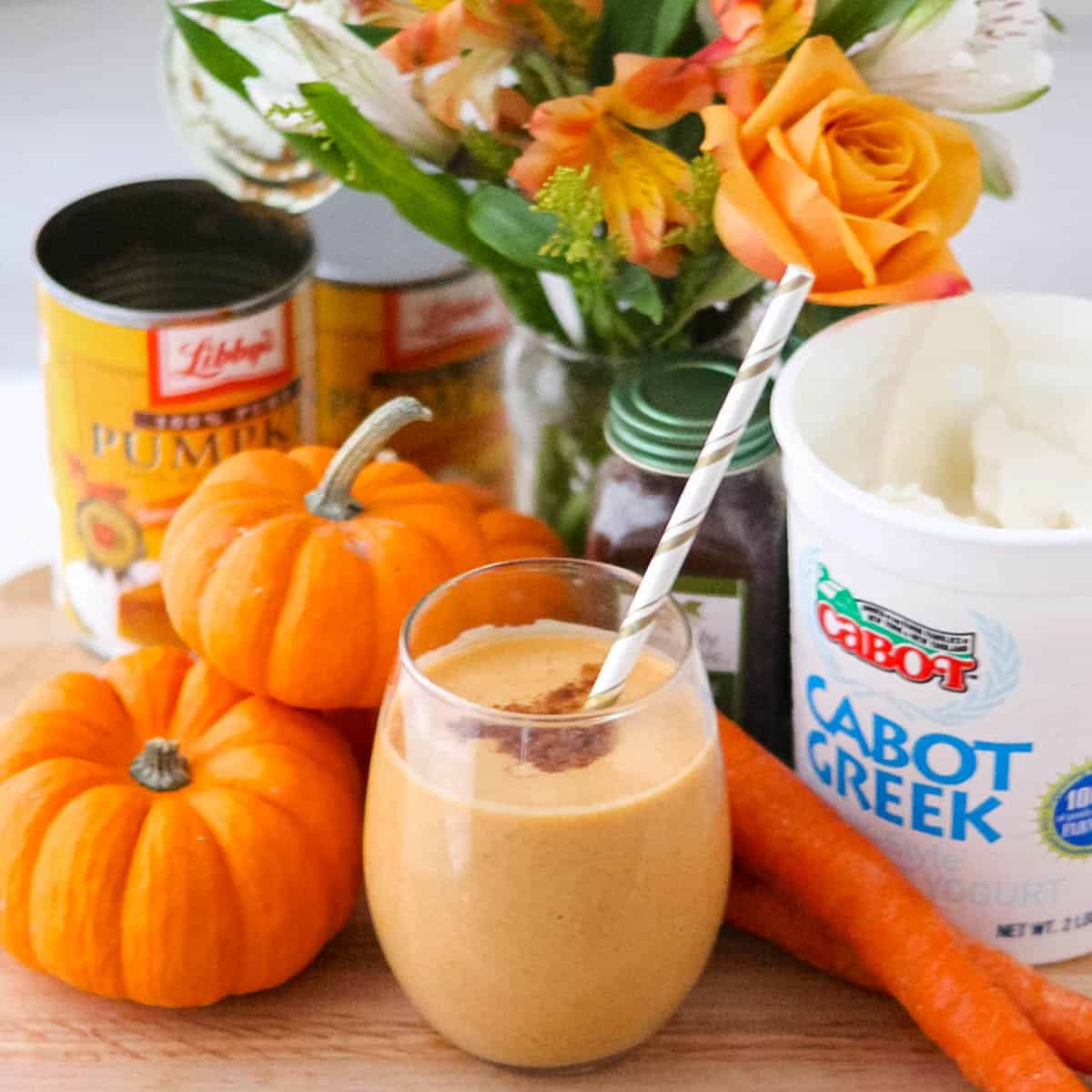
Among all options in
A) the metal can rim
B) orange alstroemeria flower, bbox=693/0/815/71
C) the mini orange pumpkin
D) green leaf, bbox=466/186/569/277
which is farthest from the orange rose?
the metal can rim

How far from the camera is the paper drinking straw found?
32.9 inches

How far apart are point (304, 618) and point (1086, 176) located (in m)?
1.15

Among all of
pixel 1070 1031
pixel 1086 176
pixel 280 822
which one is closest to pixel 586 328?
pixel 280 822

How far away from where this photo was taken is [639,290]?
1041mm

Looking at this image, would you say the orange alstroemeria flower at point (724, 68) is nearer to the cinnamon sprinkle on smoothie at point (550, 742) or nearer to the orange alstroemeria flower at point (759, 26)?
the orange alstroemeria flower at point (759, 26)

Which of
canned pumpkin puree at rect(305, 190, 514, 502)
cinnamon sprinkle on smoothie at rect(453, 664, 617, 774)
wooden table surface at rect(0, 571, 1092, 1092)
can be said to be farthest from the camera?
canned pumpkin puree at rect(305, 190, 514, 502)

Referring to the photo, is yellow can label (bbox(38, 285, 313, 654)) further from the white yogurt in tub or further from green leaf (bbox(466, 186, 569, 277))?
the white yogurt in tub

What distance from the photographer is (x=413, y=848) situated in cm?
85

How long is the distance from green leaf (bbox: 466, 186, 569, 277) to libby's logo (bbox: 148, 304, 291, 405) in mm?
175

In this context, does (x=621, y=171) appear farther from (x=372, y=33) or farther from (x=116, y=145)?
(x=116, y=145)

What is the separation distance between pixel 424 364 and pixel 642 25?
36cm

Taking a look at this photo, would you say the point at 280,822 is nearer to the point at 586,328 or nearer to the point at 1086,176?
the point at 586,328

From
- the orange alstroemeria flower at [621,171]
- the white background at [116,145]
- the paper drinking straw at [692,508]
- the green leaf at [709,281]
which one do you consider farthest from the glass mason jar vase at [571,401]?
the white background at [116,145]

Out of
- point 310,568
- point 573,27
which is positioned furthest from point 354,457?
point 573,27
